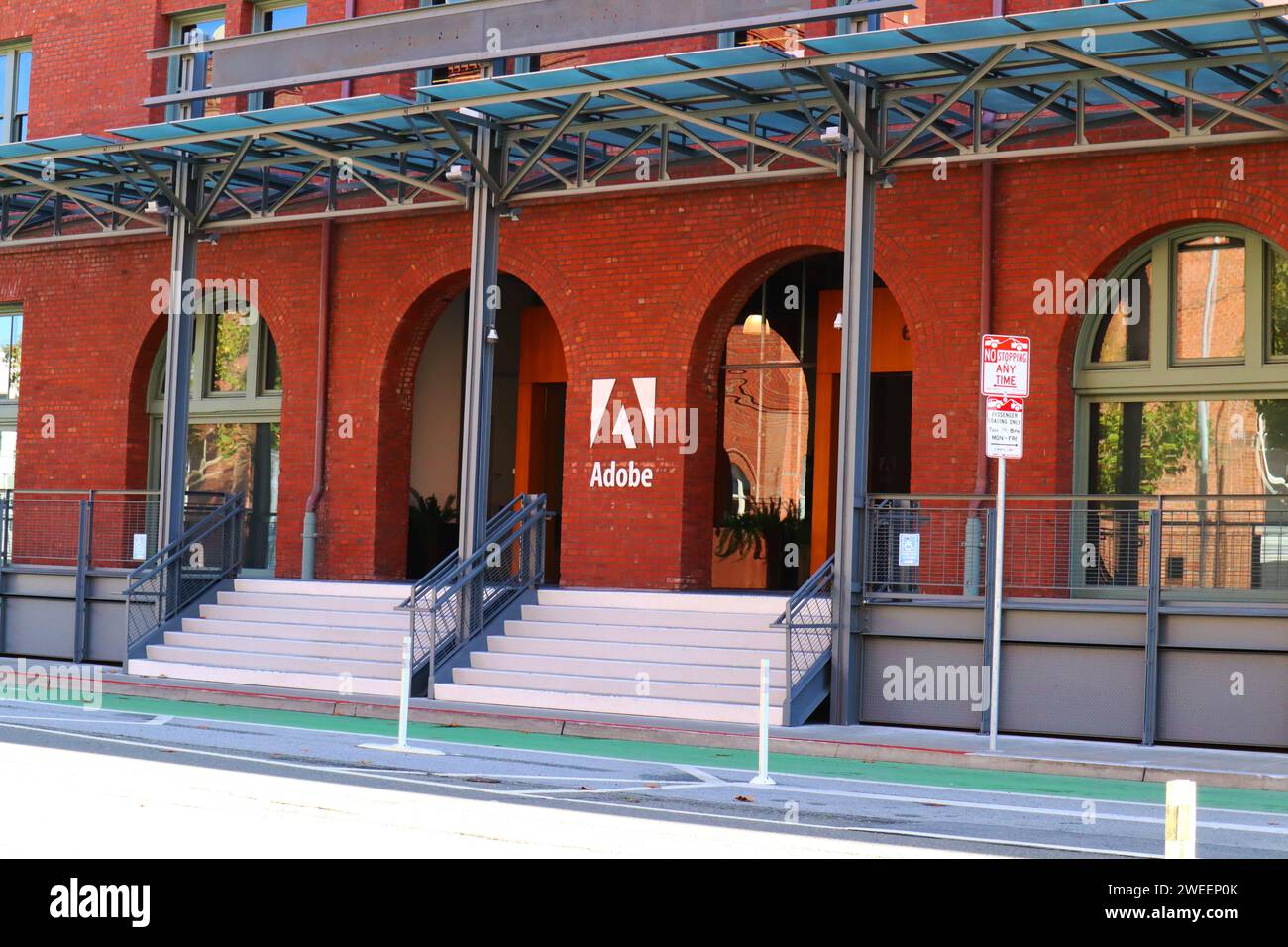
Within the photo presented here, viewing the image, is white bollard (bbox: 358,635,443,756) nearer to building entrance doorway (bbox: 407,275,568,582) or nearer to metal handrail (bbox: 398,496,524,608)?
metal handrail (bbox: 398,496,524,608)

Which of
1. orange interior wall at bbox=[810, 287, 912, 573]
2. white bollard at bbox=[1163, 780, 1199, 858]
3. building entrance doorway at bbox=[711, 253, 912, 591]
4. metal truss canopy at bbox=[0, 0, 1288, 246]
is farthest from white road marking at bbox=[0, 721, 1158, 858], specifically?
orange interior wall at bbox=[810, 287, 912, 573]

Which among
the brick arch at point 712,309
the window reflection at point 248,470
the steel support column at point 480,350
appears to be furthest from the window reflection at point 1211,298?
the window reflection at point 248,470

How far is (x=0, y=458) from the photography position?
27578mm

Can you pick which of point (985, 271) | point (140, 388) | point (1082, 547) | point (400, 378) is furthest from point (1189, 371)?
point (140, 388)

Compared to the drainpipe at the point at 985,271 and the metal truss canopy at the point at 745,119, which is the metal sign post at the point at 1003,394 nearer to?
the metal truss canopy at the point at 745,119

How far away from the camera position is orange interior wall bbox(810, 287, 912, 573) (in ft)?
74.7

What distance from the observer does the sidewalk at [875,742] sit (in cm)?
1402

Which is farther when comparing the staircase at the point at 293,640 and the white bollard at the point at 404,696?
the staircase at the point at 293,640

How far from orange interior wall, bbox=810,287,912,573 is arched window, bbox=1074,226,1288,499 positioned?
4.39m

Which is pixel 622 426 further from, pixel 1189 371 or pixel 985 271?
pixel 1189 371

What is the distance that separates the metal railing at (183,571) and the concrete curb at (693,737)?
1.54 m
